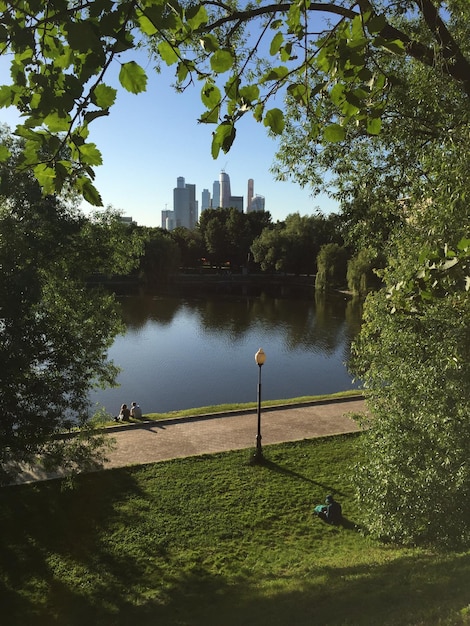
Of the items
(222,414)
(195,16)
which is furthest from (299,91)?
(222,414)

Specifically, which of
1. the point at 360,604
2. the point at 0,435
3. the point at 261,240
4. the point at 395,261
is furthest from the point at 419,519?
the point at 261,240

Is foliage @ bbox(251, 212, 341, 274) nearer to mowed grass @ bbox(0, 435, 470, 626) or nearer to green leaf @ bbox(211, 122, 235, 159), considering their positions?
mowed grass @ bbox(0, 435, 470, 626)

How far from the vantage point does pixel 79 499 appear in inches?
405

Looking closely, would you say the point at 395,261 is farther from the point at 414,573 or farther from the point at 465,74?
the point at 414,573

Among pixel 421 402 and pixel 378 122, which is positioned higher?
pixel 378 122

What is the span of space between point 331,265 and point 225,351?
28.3 metres

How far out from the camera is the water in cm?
2192

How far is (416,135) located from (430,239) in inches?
104

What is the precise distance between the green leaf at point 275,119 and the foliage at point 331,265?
5284 cm

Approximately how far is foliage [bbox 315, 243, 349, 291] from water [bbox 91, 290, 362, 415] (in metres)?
5.00

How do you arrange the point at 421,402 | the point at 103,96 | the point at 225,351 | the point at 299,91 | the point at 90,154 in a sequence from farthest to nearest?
the point at 225,351
the point at 421,402
the point at 299,91
the point at 90,154
the point at 103,96

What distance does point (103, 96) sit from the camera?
2221 mm

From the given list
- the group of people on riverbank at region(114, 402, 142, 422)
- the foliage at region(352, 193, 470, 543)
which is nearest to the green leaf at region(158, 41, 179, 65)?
the foliage at region(352, 193, 470, 543)

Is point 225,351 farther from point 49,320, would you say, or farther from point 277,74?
point 277,74
